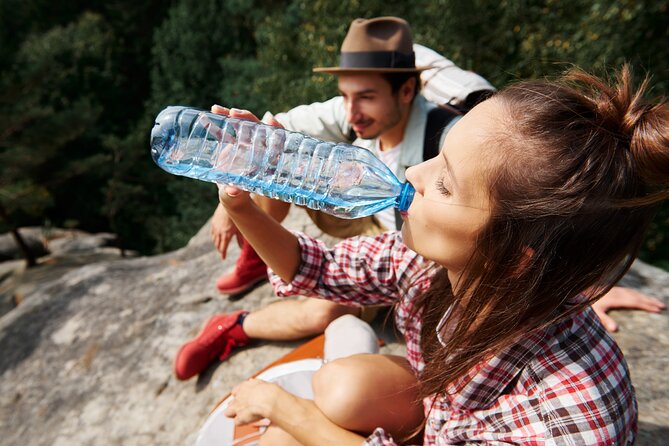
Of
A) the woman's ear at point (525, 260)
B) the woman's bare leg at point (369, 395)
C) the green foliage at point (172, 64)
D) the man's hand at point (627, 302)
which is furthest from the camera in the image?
the green foliage at point (172, 64)

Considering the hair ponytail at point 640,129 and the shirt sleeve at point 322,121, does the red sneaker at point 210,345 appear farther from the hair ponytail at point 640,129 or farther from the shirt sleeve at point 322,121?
the hair ponytail at point 640,129

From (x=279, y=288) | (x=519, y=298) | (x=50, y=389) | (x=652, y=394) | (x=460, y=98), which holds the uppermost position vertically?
(x=460, y=98)

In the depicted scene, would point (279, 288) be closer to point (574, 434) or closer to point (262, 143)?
point (262, 143)

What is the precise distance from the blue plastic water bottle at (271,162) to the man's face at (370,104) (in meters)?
1.06

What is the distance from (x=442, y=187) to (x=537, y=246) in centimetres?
27

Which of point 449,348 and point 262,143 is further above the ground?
point 262,143

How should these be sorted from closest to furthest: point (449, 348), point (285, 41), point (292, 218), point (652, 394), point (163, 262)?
point (449, 348) < point (652, 394) < point (292, 218) < point (163, 262) < point (285, 41)

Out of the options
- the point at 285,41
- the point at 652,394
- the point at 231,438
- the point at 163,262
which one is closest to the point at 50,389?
the point at 163,262

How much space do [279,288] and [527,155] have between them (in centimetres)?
109

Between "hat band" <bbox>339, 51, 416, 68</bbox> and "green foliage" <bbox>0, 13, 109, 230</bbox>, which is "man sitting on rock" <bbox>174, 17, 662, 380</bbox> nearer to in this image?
"hat band" <bbox>339, 51, 416, 68</bbox>

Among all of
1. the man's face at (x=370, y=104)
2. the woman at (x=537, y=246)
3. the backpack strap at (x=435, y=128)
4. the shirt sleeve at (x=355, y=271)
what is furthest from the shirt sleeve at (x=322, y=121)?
the woman at (x=537, y=246)

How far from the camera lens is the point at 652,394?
2131mm

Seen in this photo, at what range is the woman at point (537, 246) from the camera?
3.66ft

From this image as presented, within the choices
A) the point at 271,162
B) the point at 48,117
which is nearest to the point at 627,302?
the point at 271,162
